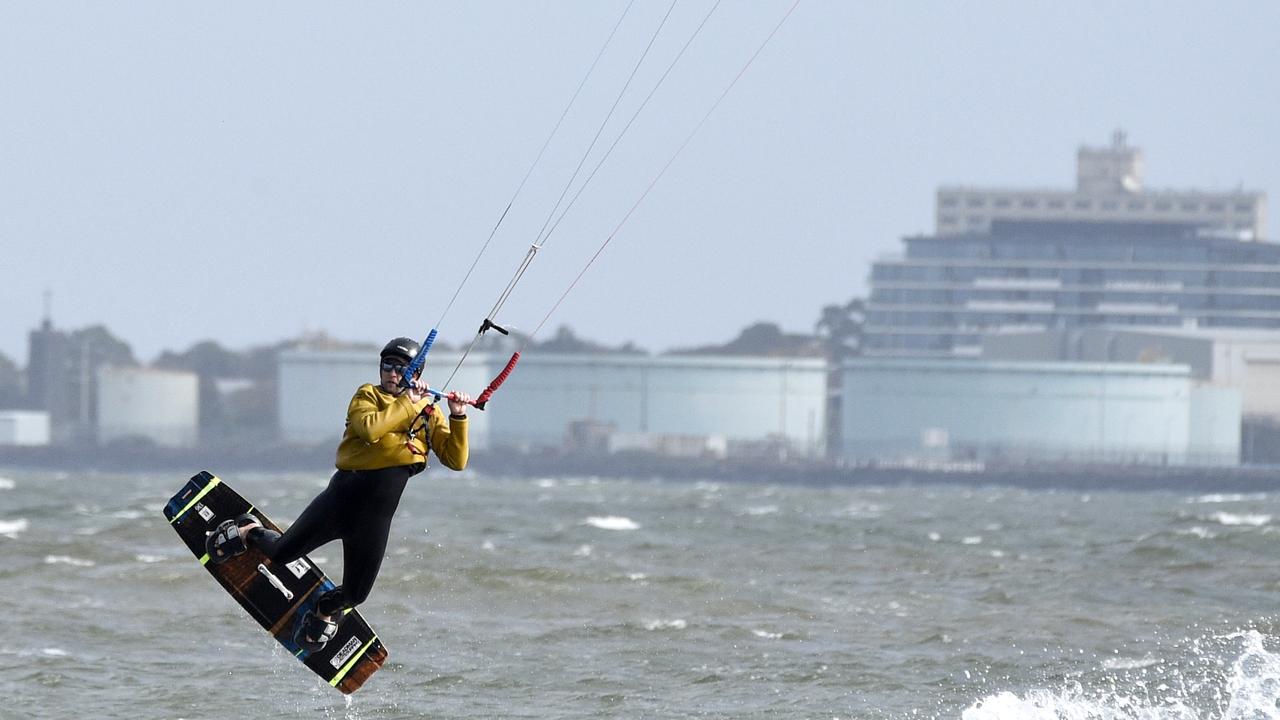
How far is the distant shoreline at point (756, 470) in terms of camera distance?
102m

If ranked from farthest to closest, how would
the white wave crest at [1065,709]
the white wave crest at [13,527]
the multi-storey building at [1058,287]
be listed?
the multi-storey building at [1058,287]
the white wave crest at [13,527]
the white wave crest at [1065,709]

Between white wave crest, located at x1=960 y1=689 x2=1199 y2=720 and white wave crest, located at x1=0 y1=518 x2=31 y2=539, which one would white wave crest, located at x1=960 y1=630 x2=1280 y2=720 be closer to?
white wave crest, located at x1=960 y1=689 x2=1199 y2=720

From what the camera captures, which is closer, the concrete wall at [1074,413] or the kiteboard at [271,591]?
the kiteboard at [271,591]

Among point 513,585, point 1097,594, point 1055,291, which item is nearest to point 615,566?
point 513,585

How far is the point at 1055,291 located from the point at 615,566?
12233 centimetres

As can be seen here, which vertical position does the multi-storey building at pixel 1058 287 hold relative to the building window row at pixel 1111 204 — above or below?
below

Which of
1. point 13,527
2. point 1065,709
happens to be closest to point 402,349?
point 1065,709

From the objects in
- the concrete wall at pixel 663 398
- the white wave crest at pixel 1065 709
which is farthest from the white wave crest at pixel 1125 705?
the concrete wall at pixel 663 398

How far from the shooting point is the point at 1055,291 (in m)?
142

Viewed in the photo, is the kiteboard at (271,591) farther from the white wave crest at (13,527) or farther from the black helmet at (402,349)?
the white wave crest at (13,527)

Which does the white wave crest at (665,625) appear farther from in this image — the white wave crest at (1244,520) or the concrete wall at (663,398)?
the concrete wall at (663,398)

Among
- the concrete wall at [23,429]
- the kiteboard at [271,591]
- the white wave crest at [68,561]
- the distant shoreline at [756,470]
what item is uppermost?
the kiteboard at [271,591]

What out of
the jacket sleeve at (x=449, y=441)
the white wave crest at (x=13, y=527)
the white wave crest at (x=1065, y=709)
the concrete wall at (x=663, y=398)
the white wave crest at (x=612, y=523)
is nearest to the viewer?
the jacket sleeve at (x=449, y=441)

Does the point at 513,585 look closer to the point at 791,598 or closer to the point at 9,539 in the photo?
the point at 791,598
